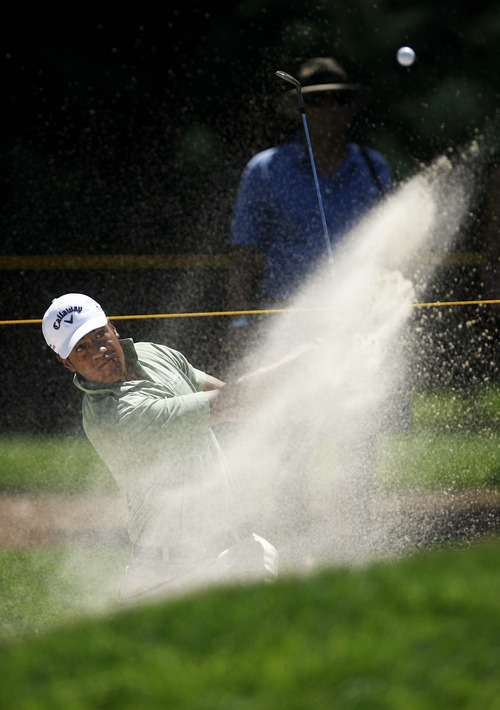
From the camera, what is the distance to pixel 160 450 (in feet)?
12.2

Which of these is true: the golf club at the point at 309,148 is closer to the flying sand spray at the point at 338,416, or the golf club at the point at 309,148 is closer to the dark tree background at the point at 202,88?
the flying sand spray at the point at 338,416

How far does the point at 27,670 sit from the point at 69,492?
13.4ft

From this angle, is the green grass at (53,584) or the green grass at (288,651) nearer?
the green grass at (288,651)

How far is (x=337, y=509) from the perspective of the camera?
4.82 metres

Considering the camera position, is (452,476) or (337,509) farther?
(452,476)

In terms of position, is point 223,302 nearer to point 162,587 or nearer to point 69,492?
point 69,492

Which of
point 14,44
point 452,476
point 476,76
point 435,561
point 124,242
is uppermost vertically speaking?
point 14,44

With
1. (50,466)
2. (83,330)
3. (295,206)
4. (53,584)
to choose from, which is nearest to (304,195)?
(295,206)

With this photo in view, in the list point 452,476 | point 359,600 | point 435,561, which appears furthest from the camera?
point 452,476

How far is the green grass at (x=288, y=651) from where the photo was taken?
2.05 m

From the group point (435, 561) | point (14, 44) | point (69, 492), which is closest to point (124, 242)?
point (14, 44)

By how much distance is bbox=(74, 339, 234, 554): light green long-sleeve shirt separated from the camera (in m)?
3.67

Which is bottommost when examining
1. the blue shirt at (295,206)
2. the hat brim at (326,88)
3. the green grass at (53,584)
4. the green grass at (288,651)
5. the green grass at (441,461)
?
the green grass at (441,461)

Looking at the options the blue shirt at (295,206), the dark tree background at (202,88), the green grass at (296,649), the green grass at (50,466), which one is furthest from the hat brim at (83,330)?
the dark tree background at (202,88)
